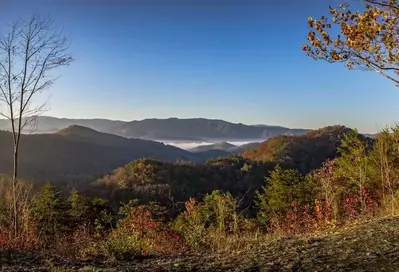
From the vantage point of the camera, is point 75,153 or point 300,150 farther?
point 75,153

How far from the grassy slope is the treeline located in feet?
1.87

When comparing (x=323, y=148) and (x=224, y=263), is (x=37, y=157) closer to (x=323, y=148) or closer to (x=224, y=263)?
(x=323, y=148)

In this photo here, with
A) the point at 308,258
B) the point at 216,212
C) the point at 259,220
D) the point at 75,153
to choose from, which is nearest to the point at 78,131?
the point at 75,153

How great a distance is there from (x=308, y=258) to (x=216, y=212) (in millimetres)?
3659

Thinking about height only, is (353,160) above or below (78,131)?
below

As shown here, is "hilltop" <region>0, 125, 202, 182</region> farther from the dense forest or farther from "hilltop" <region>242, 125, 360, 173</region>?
the dense forest

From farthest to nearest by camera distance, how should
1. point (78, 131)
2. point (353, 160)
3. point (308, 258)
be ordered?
point (78, 131) → point (353, 160) → point (308, 258)

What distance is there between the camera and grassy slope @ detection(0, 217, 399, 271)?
377cm

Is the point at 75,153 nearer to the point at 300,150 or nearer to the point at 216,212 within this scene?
the point at 300,150

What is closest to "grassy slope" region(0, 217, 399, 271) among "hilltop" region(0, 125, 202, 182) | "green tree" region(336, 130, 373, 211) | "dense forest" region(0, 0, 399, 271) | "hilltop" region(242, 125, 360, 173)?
"dense forest" region(0, 0, 399, 271)

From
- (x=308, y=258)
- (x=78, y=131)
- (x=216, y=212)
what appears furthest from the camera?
(x=78, y=131)

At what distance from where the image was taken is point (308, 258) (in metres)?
Result: 4.06

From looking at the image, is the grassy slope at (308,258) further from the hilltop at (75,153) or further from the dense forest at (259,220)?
the hilltop at (75,153)

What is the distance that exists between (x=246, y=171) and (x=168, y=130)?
5312 inches
